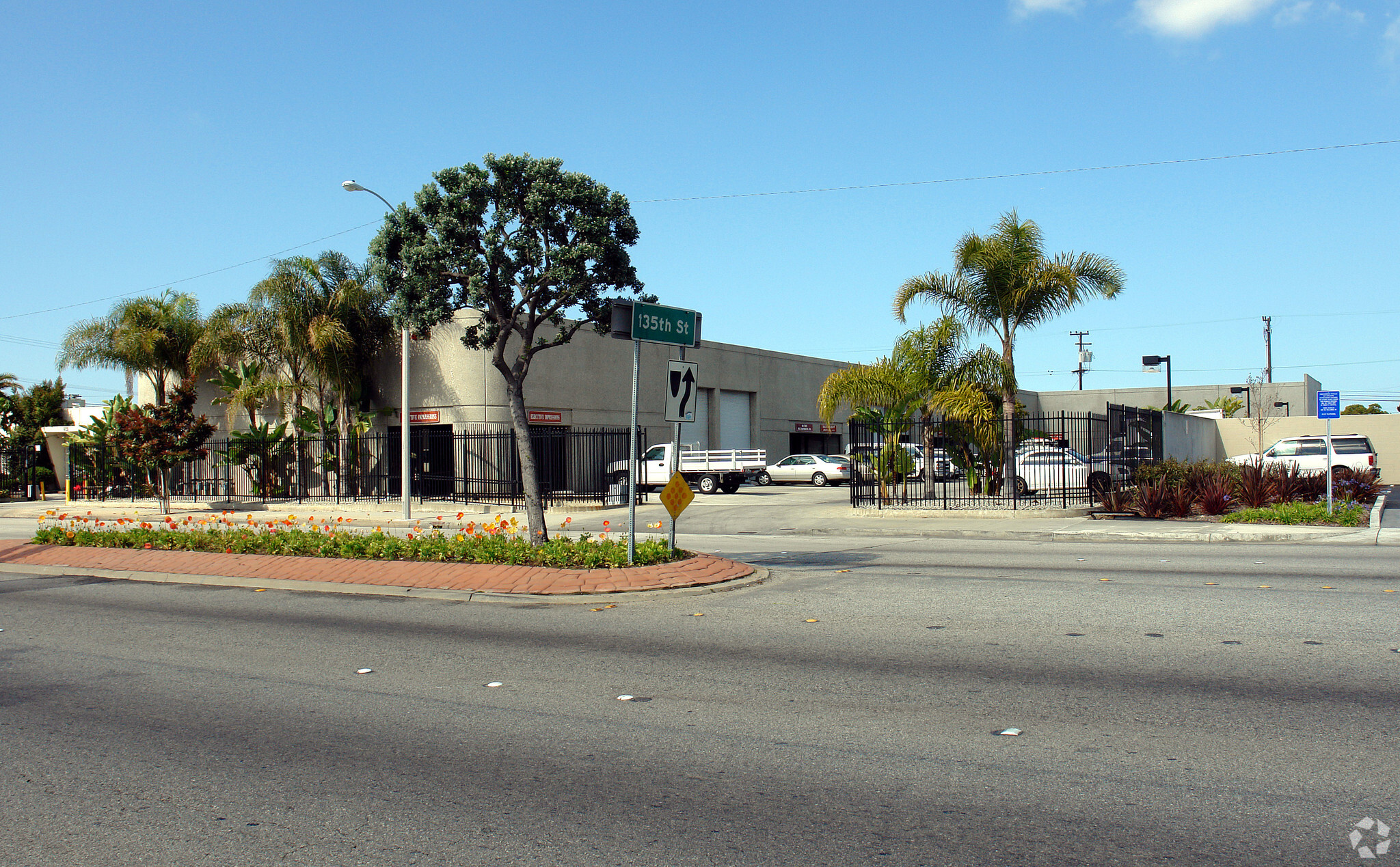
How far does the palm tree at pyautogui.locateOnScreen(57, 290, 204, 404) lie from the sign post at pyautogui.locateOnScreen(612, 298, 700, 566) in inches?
1134

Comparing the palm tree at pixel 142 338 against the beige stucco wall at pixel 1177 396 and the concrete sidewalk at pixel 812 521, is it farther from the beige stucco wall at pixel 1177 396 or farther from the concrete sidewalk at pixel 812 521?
the beige stucco wall at pixel 1177 396

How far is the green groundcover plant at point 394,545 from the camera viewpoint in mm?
11977

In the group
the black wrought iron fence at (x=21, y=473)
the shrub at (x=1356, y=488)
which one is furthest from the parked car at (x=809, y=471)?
the black wrought iron fence at (x=21, y=473)

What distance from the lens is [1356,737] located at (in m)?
5.23

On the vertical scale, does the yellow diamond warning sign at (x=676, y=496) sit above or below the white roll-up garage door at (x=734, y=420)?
below

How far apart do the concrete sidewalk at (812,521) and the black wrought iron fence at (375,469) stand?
166 cm

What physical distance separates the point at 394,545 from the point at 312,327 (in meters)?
20.8

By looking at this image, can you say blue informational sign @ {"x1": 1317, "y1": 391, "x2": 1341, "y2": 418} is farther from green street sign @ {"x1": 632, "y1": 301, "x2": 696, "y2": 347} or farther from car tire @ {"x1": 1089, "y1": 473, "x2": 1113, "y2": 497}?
green street sign @ {"x1": 632, "y1": 301, "x2": 696, "y2": 347}

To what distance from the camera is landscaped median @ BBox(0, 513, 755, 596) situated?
11.2 m

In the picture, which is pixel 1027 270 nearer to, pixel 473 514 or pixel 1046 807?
pixel 473 514

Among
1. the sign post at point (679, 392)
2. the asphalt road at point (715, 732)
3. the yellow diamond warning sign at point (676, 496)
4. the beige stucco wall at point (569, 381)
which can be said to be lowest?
the asphalt road at point (715, 732)

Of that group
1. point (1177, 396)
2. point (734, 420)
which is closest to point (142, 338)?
point (734, 420)

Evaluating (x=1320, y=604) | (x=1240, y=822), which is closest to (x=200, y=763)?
(x=1240, y=822)

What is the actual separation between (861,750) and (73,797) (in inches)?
152
